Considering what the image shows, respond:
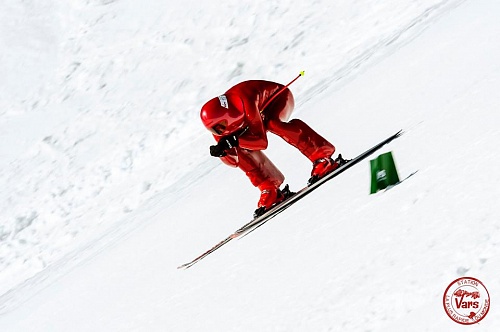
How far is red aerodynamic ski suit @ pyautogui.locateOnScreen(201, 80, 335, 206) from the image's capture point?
633 centimetres

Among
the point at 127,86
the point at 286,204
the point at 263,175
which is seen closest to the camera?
the point at 286,204

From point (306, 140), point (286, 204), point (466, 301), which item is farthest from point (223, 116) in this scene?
point (466, 301)

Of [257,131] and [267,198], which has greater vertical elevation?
[257,131]

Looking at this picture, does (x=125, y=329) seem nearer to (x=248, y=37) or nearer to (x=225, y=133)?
(x=225, y=133)

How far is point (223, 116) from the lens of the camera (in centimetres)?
629

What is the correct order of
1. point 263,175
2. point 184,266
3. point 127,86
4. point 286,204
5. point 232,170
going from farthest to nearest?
point 127,86
point 232,170
point 184,266
point 263,175
point 286,204

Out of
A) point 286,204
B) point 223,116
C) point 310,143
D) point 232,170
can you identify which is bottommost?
point 286,204

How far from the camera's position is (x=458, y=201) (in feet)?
13.6

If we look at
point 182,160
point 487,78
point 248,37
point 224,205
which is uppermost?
point 248,37

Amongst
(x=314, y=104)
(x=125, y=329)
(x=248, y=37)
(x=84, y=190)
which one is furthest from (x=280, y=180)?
(x=248, y=37)

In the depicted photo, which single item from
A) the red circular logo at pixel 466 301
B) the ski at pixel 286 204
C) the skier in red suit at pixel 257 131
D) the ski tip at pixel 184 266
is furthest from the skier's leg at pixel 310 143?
the red circular logo at pixel 466 301

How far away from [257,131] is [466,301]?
10.9 ft

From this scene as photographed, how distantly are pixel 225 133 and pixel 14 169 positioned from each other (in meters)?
9.29

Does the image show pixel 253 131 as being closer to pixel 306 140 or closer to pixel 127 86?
pixel 306 140
